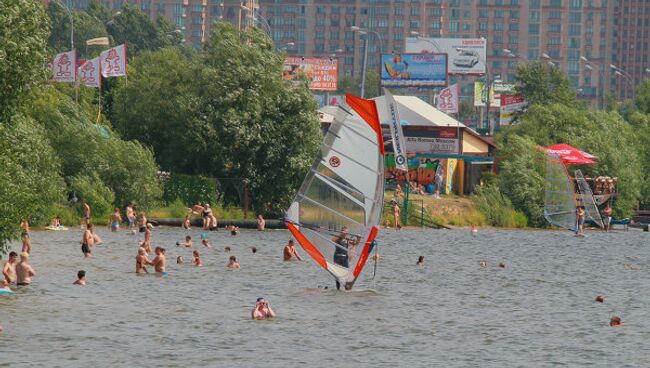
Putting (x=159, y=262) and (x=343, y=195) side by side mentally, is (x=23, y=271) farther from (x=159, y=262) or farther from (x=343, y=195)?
(x=343, y=195)

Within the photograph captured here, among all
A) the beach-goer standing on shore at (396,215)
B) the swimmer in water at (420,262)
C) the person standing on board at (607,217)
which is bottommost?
the person standing on board at (607,217)

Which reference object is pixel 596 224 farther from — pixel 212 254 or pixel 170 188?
pixel 212 254

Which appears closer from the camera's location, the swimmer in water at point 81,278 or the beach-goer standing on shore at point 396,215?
the swimmer in water at point 81,278

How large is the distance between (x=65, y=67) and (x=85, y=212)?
42.3ft

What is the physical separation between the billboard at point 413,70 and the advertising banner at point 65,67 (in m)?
57.9

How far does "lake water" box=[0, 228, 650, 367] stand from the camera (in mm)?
34281

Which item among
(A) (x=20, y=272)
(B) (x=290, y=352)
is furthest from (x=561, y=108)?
(B) (x=290, y=352)

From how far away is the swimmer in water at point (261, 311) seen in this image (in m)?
39.9

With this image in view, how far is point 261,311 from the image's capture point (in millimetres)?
39938

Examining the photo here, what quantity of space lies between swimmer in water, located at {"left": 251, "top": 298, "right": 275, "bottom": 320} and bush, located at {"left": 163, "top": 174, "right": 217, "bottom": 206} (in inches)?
1525

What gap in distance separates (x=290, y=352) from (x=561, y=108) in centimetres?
7549

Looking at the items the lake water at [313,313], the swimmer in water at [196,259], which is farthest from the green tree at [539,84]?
the swimmer in water at [196,259]

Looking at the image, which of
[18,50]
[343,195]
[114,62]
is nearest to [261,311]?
[343,195]

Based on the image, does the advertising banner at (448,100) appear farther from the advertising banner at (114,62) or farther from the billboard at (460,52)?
the billboard at (460,52)
